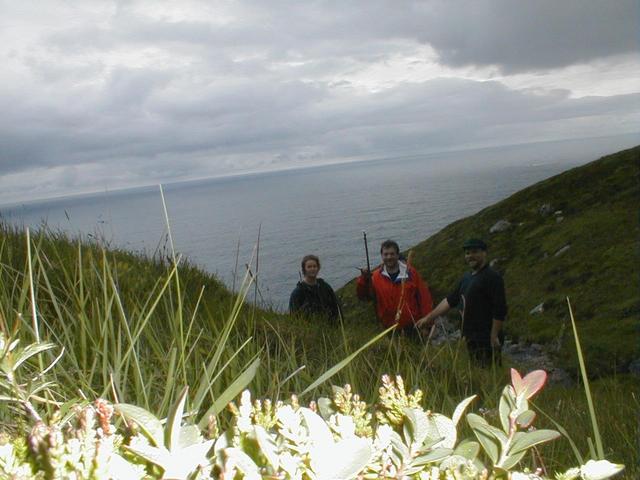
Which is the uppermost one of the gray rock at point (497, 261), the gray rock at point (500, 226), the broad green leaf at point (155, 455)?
the broad green leaf at point (155, 455)

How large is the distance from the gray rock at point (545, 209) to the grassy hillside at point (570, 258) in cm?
13

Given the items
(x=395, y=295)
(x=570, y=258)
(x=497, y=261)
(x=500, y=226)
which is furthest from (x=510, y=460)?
(x=500, y=226)

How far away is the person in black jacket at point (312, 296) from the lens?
760 centimetres

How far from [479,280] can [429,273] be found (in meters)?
36.5

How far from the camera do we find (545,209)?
46.3m

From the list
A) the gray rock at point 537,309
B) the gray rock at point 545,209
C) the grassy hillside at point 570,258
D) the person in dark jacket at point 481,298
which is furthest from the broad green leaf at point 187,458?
the gray rock at point 545,209

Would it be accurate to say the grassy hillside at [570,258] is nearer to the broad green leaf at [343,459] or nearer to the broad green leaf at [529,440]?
the broad green leaf at [529,440]

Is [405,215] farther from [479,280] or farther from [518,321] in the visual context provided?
[479,280]

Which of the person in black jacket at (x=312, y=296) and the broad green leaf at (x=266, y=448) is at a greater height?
the broad green leaf at (x=266, y=448)

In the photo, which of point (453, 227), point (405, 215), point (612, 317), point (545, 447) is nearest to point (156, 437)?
point (545, 447)

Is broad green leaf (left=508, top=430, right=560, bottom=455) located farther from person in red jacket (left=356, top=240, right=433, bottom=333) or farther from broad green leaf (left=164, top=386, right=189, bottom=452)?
person in red jacket (left=356, top=240, right=433, bottom=333)

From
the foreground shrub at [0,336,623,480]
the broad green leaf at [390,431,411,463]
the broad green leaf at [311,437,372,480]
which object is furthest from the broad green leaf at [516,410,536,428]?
the broad green leaf at [311,437,372,480]

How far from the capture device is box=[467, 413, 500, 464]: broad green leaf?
1.11m

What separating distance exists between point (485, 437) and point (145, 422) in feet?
2.09
